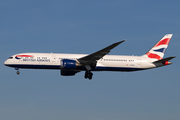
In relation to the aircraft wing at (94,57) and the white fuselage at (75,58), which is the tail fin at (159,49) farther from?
the aircraft wing at (94,57)

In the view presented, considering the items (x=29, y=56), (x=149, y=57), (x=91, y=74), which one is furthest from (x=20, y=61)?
(x=149, y=57)

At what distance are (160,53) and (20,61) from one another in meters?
22.7

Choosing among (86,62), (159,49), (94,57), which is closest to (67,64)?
(86,62)

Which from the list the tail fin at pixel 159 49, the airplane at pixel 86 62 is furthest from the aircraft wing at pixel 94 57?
the tail fin at pixel 159 49

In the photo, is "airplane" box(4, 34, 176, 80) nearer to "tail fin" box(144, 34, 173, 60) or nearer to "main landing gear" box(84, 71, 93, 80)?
"main landing gear" box(84, 71, 93, 80)

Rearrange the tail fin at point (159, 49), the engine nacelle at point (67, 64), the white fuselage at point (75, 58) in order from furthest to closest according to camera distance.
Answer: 1. the tail fin at point (159, 49)
2. the white fuselage at point (75, 58)
3. the engine nacelle at point (67, 64)

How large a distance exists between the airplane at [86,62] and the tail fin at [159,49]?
4.07ft

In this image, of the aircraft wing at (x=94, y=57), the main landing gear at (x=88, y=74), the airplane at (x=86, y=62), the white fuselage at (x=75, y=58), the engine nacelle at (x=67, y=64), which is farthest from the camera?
the main landing gear at (x=88, y=74)

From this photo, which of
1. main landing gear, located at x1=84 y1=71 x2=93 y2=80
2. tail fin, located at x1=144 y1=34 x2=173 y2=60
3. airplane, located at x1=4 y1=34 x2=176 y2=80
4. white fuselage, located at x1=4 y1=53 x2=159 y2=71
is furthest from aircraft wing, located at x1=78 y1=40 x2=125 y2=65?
tail fin, located at x1=144 y1=34 x2=173 y2=60

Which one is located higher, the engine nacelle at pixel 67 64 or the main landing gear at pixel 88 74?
the engine nacelle at pixel 67 64

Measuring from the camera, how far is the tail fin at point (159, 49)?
178 feet

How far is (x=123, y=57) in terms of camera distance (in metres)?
51.9

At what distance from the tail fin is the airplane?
1.24 m

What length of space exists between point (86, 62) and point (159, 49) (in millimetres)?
13658
